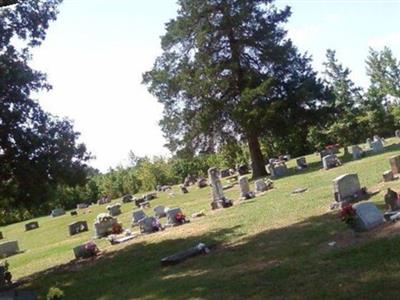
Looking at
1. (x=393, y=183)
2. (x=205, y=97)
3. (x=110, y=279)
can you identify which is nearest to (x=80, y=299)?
(x=110, y=279)

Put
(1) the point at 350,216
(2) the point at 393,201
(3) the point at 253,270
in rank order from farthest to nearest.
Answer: (2) the point at 393,201
(1) the point at 350,216
(3) the point at 253,270

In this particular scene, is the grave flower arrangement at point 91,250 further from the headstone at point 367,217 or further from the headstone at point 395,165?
the headstone at point 395,165

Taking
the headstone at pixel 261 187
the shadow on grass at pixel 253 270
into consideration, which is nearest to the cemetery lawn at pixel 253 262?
the shadow on grass at pixel 253 270

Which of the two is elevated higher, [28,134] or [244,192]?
[28,134]

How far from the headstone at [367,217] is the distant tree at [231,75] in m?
20.0

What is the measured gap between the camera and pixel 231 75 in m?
33.8

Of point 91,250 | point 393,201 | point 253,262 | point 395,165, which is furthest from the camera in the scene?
point 91,250

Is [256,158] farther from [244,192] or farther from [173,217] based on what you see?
[173,217]

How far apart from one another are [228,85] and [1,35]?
18.3 meters

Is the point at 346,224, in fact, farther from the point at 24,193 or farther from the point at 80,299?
the point at 24,193

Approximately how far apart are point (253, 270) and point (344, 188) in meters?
6.04

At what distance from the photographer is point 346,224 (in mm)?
11633

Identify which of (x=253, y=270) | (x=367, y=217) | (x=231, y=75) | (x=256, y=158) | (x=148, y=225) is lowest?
(x=253, y=270)

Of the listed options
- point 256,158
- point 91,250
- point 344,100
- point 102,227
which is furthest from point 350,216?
point 344,100
